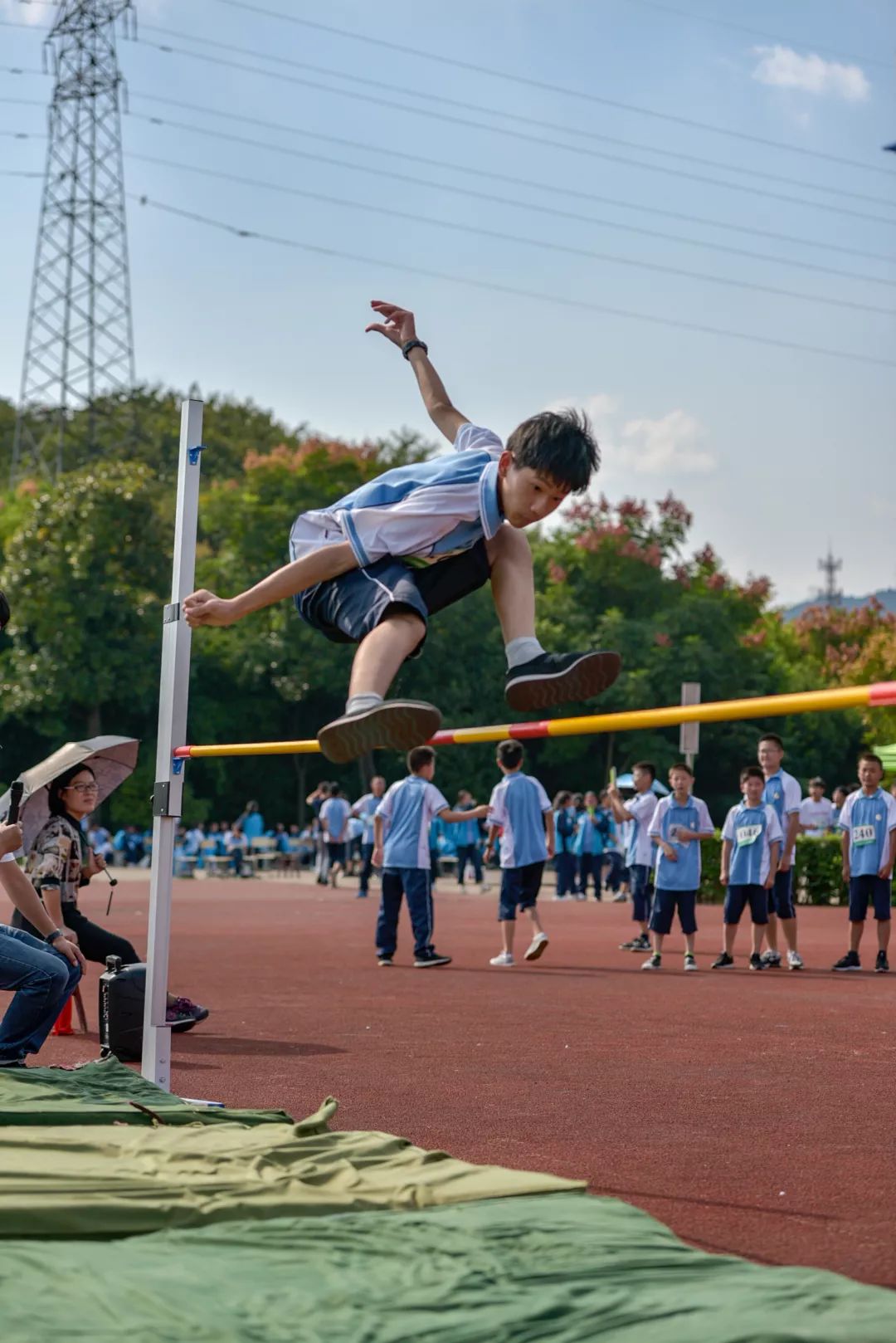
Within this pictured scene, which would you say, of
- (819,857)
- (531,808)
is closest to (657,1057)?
(531,808)

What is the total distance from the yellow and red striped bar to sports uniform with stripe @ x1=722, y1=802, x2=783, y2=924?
24.4 feet

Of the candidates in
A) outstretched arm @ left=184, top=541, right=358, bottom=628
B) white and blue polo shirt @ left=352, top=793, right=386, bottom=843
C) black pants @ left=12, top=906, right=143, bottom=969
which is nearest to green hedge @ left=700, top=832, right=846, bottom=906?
white and blue polo shirt @ left=352, top=793, right=386, bottom=843

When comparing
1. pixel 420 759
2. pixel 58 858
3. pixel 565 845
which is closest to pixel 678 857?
pixel 420 759

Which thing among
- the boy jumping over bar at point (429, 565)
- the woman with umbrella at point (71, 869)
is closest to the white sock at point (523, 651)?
the boy jumping over bar at point (429, 565)

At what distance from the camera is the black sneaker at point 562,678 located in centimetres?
542

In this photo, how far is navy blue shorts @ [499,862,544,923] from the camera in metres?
14.0

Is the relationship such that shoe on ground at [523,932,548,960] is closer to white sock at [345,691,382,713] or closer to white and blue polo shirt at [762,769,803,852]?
white and blue polo shirt at [762,769,803,852]

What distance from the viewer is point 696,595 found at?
46.4m

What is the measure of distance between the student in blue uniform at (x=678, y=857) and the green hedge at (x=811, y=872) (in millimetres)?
9194

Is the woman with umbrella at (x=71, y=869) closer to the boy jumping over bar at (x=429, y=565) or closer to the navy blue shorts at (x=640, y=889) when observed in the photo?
the boy jumping over bar at (x=429, y=565)

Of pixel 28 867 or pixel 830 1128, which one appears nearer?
pixel 830 1128

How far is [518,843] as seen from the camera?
14.1 metres

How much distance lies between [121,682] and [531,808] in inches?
1011

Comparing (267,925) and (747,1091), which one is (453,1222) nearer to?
(747,1091)
